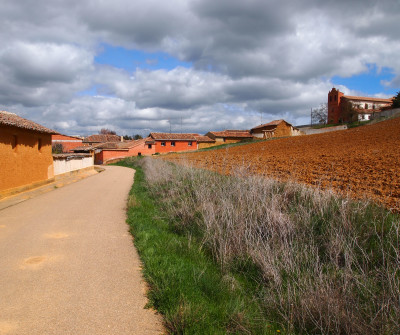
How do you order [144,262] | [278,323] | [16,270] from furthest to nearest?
[144,262] → [16,270] → [278,323]

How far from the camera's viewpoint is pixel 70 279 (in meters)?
4.29

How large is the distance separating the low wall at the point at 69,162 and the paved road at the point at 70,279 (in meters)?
11.1

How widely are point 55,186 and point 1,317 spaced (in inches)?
536

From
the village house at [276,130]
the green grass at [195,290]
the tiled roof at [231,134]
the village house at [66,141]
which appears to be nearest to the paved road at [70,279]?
the green grass at [195,290]

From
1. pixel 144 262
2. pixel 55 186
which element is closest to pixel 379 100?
pixel 55 186

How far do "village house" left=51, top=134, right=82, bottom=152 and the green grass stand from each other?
148 ft

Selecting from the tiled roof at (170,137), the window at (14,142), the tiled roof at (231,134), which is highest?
the tiled roof at (231,134)

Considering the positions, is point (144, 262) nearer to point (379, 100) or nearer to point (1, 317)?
point (1, 317)

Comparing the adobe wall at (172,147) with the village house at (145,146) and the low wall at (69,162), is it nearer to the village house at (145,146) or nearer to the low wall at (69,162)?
the village house at (145,146)

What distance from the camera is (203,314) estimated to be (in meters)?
3.32

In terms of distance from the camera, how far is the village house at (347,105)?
6313 centimetres

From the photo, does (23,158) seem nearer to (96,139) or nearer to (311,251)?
(311,251)

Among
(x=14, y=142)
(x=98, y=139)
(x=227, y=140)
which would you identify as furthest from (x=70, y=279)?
(x=98, y=139)

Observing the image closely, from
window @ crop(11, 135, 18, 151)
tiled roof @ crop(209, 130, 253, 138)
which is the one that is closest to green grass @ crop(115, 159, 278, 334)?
window @ crop(11, 135, 18, 151)
